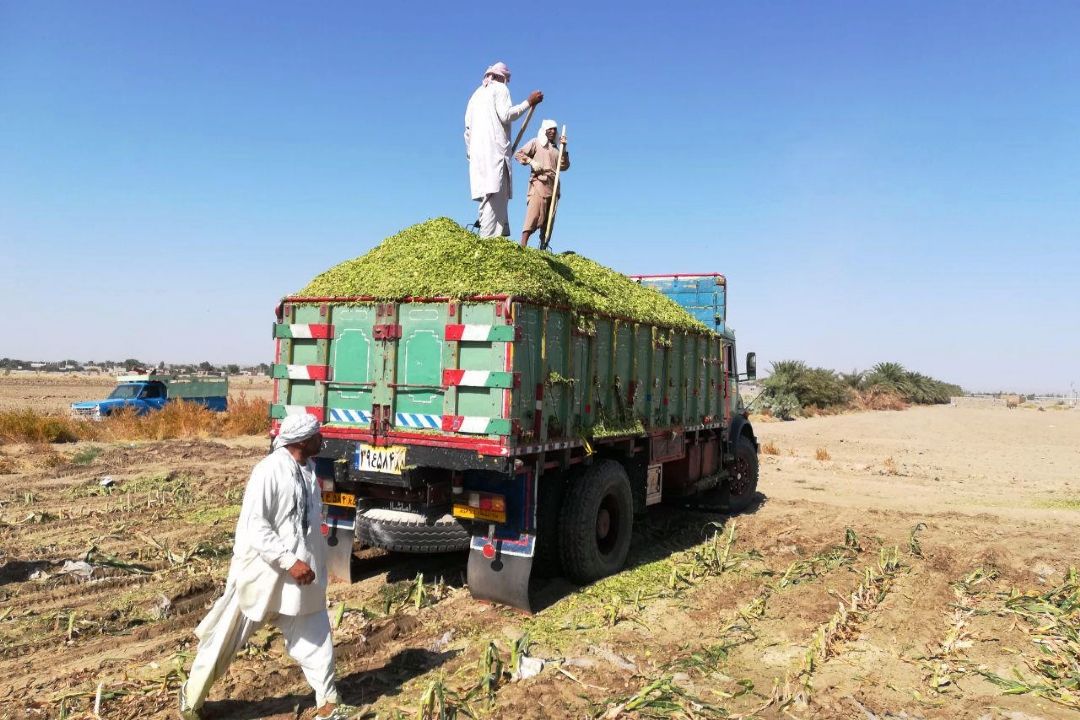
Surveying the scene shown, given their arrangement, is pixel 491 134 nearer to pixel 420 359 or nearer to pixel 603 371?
pixel 603 371

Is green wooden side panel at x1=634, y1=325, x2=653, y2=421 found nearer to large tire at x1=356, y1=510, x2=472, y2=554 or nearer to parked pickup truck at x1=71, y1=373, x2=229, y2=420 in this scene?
large tire at x1=356, y1=510, x2=472, y2=554

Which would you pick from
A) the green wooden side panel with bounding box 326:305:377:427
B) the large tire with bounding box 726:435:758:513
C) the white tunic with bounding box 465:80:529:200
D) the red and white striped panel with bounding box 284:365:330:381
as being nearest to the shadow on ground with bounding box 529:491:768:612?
the large tire with bounding box 726:435:758:513

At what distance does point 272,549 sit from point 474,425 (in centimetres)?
212

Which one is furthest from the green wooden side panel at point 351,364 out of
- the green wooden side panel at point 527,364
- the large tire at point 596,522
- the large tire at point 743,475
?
the large tire at point 743,475

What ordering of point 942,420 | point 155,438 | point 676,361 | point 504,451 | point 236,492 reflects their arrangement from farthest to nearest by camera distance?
point 942,420
point 155,438
point 236,492
point 676,361
point 504,451

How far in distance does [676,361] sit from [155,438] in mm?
15456

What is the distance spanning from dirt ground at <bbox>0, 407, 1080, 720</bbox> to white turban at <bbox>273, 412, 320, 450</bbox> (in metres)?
1.53

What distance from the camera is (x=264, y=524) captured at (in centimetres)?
395

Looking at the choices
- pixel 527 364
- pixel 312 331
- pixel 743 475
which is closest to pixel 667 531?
pixel 743 475

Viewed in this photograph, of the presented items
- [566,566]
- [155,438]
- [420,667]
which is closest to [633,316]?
[566,566]

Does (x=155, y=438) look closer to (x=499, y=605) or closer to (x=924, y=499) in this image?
(x=499, y=605)

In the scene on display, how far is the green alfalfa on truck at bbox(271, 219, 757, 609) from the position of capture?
5.81 metres

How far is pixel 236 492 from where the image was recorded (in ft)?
36.1

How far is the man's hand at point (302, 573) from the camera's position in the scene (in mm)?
3906
